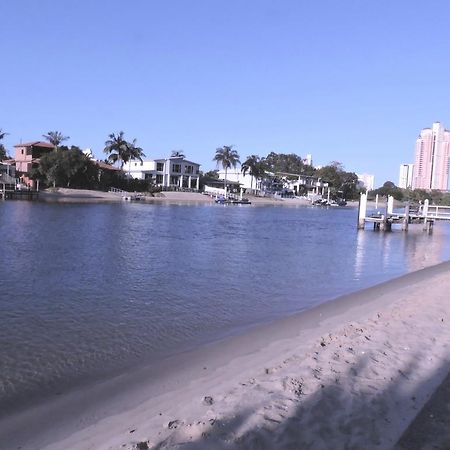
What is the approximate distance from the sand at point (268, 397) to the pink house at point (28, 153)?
308 feet

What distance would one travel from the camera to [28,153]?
96.7 metres

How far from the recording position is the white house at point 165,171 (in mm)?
122875

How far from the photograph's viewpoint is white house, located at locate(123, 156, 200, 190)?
4838 inches

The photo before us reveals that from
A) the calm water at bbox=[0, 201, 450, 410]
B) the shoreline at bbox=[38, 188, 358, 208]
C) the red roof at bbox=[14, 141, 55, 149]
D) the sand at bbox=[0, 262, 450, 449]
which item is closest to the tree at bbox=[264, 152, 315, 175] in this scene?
the shoreline at bbox=[38, 188, 358, 208]

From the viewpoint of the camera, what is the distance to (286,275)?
19.7 m

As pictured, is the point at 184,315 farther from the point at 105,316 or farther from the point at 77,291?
the point at 77,291

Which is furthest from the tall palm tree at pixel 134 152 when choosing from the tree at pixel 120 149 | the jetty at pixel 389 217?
the jetty at pixel 389 217

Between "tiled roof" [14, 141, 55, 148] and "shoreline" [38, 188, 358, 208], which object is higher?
"tiled roof" [14, 141, 55, 148]

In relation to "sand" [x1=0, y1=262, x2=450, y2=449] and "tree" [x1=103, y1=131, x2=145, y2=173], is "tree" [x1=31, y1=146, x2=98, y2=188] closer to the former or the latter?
"tree" [x1=103, y1=131, x2=145, y2=173]

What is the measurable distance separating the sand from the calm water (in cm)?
95

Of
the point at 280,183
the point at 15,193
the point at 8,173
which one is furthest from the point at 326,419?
the point at 280,183

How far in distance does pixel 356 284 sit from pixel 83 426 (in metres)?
14.0

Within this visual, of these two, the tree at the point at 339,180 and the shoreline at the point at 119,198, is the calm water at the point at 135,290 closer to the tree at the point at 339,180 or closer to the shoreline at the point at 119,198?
the shoreline at the point at 119,198

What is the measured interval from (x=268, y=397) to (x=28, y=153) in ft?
326
